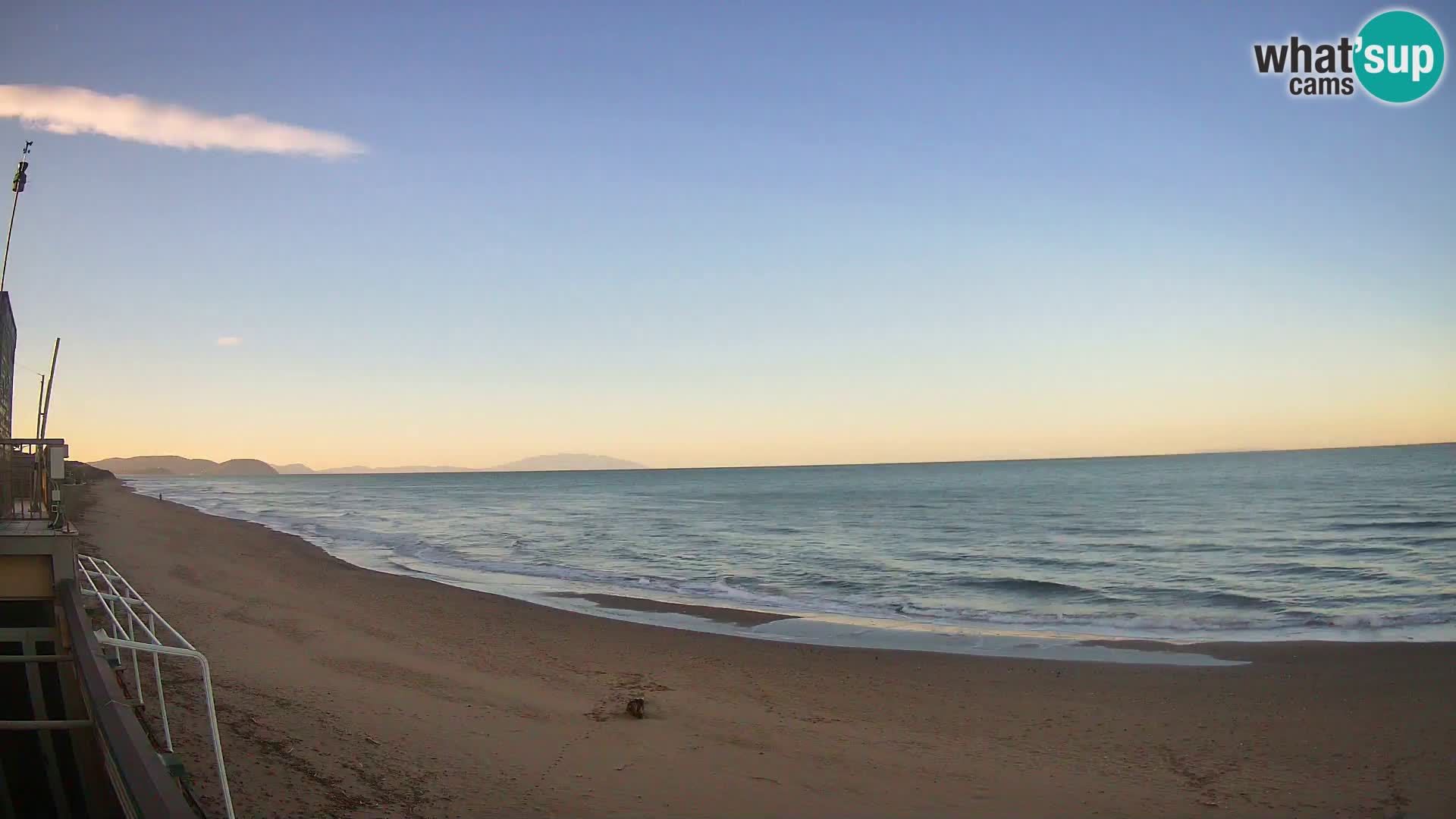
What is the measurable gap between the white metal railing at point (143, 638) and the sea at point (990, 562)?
851 centimetres

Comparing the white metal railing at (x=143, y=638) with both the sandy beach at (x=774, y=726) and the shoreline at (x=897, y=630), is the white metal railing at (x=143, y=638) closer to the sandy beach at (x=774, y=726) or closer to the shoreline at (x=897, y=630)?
the sandy beach at (x=774, y=726)

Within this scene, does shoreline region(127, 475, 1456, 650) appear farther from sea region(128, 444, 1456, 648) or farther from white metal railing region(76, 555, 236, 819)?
white metal railing region(76, 555, 236, 819)

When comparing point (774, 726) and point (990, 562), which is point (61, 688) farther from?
point (990, 562)

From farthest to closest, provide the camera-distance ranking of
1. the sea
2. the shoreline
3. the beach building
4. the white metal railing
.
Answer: the sea → the shoreline → the beach building → the white metal railing

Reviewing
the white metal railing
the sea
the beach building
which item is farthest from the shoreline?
the beach building

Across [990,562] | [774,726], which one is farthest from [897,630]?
[990,562]

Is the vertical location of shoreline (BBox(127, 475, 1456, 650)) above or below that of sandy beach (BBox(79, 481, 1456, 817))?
below

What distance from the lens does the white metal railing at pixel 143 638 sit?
4453 millimetres

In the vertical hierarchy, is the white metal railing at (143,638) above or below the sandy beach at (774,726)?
above

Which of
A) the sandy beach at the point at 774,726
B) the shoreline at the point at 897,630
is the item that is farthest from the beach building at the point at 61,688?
the shoreline at the point at 897,630

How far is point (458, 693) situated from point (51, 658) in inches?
160

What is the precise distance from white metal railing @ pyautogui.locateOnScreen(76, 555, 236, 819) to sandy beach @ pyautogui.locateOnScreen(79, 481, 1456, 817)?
0.42 metres

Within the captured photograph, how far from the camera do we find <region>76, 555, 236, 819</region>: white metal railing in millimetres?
4453

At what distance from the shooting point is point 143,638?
10.7m
